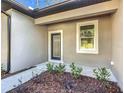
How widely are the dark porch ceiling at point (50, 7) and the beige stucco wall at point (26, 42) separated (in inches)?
12.0

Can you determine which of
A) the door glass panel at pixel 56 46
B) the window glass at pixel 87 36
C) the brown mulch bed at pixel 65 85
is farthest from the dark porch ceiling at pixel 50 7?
the brown mulch bed at pixel 65 85

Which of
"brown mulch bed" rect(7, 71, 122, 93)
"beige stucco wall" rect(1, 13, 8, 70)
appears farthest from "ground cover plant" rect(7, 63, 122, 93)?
"beige stucco wall" rect(1, 13, 8, 70)

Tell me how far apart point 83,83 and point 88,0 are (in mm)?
2770

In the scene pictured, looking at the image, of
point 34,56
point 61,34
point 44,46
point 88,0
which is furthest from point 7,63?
point 88,0

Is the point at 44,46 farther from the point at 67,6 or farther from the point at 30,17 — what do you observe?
the point at 67,6

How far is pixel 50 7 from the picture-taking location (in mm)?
5629

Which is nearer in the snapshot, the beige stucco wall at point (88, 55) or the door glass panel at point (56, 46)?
the beige stucco wall at point (88, 55)

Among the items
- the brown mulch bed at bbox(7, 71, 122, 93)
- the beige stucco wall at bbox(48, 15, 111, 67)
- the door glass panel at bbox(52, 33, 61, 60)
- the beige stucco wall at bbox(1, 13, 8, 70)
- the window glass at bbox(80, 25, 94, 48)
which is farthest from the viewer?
the door glass panel at bbox(52, 33, 61, 60)

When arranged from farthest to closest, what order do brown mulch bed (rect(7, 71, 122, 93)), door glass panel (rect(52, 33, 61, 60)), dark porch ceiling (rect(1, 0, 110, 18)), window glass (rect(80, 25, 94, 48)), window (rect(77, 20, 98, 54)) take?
door glass panel (rect(52, 33, 61, 60)) < window glass (rect(80, 25, 94, 48)) < window (rect(77, 20, 98, 54)) < dark porch ceiling (rect(1, 0, 110, 18)) < brown mulch bed (rect(7, 71, 122, 93))

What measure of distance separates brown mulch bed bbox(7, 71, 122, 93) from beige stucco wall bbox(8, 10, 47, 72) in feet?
6.08

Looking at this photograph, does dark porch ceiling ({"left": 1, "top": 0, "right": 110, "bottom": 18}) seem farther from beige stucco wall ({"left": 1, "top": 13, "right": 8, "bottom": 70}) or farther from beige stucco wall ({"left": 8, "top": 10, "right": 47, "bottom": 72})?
beige stucco wall ({"left": 1, "top": 13, "right": 8, "bottom": 70})

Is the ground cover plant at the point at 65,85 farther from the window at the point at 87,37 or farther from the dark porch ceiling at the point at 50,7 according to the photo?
the dark porch ceiling at the point at 50,7

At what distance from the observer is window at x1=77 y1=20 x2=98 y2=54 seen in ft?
18.7

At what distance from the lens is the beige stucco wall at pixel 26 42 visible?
19.4 feet
